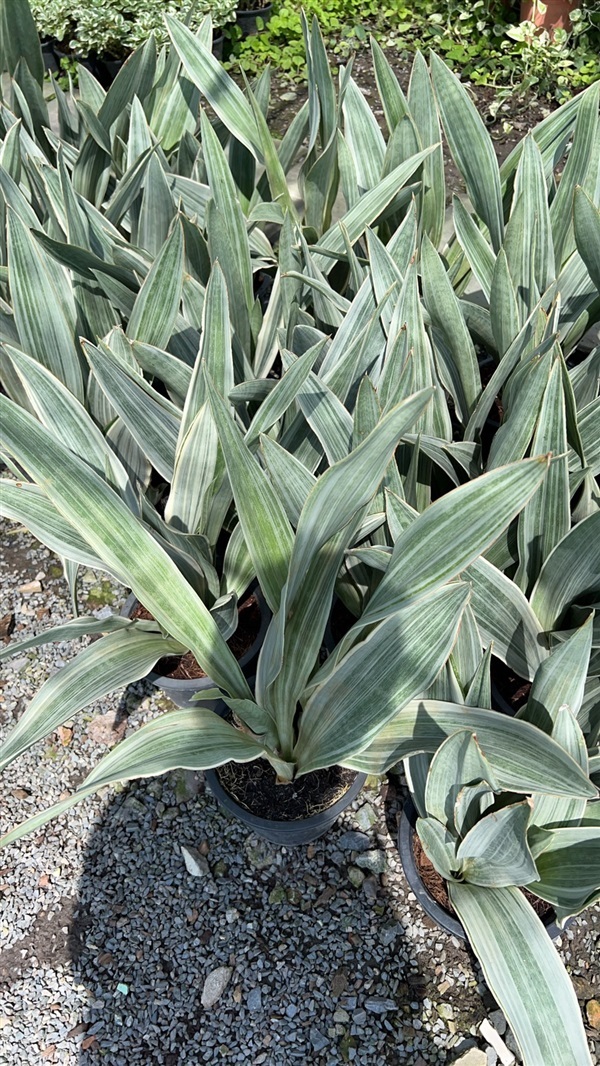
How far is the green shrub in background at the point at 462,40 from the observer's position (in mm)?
2834

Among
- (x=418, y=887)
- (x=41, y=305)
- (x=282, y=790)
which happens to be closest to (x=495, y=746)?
(x=418, y=887)

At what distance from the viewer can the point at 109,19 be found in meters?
3.03

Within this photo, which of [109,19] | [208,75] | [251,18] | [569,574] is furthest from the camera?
[251,18]

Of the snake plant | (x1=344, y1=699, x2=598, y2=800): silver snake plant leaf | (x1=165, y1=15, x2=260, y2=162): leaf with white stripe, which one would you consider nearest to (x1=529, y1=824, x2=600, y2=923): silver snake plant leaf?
the snake plant

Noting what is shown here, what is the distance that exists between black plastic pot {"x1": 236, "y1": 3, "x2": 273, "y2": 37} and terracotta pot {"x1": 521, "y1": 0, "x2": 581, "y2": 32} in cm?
105

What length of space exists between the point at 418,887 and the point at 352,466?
→ 670 millimetres

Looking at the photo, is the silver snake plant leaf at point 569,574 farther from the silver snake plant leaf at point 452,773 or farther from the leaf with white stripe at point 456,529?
the silver snake plant leaf at point 452,773

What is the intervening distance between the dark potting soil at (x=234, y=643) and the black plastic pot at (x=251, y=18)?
2786 mm

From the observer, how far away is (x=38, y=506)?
1181 millimetres

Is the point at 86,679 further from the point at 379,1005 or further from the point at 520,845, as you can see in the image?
the point at 379,1005

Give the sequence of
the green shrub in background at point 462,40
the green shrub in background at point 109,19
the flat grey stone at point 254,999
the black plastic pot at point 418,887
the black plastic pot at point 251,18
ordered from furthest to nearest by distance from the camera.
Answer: the black plastic pot at point 251,18
the green shrub in background at point 109,19
the green shrub in background at point 462,40
the flat grey stone at point 254,999
the black plastic pot at point 418,887

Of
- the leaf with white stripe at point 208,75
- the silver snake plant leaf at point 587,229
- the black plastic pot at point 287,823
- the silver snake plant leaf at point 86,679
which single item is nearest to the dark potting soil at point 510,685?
the black plastic pot at point 287,823

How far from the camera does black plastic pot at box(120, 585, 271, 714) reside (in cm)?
138

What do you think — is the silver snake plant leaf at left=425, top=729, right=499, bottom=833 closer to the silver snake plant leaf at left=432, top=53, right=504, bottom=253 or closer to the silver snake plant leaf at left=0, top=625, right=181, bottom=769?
the silver snake plant leaf at left=0, top=625, right=181, bottom=769
